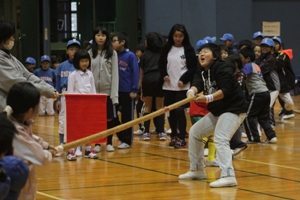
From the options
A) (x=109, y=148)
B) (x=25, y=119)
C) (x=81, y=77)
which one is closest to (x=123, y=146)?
(x=109, y=148)

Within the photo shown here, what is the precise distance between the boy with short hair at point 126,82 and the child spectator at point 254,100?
1723 mm

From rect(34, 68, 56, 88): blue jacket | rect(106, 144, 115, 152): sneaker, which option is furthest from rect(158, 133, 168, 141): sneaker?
rect(34, 68, 56, 88): blue jacket

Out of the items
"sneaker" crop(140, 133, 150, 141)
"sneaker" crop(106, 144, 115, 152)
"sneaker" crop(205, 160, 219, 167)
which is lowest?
"sneaker" crop(140, 133, 150, 141)

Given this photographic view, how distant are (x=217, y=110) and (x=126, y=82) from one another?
310 cm

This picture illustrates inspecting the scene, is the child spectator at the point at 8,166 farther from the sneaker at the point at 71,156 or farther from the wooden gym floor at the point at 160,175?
the sneaker at the point at 71,156

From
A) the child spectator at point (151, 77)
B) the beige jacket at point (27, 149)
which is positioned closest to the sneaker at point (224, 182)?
the beige jacket at point (27, 149)

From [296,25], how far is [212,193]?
14802mm

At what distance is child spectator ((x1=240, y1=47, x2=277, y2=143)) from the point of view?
1002 cm

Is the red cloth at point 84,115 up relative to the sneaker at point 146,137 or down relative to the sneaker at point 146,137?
up

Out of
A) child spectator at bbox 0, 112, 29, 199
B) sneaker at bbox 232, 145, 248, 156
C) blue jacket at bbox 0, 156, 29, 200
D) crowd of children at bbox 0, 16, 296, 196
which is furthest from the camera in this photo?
sneaker at bbox 232, 145, 248, 156

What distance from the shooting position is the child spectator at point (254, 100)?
10.0 metres

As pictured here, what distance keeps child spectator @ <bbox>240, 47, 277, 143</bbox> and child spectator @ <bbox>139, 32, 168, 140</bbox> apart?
4.40 feet

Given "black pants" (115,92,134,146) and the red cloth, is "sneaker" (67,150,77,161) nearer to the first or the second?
the red cloth

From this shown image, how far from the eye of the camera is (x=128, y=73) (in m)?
9.62
